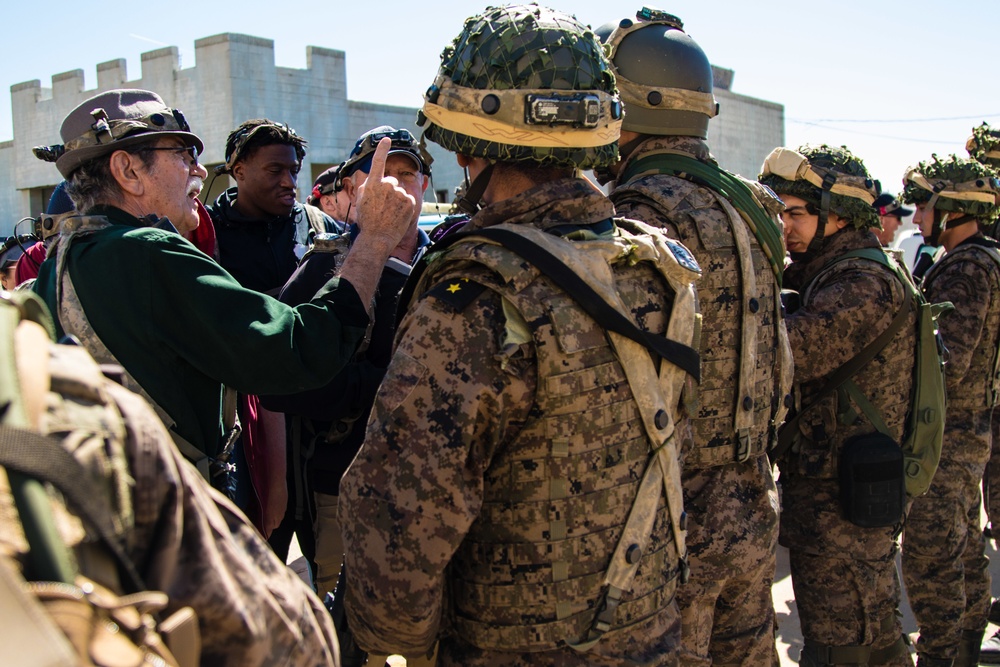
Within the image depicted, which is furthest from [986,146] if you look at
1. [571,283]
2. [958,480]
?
[571,283]

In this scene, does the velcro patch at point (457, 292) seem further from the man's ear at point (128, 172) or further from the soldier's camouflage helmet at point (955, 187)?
the soldier's camouflage helmet at point (955, 187)

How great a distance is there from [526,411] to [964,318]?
379 cm

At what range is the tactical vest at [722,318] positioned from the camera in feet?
9.55

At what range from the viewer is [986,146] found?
7473mm

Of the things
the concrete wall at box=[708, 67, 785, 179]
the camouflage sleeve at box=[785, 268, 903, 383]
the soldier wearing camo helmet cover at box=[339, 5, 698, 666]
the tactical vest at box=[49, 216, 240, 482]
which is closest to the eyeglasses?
the tactical vest at box=[49, 216, 240, 482]

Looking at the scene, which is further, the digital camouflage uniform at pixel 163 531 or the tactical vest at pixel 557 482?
the tactical vest at pixel 557 482

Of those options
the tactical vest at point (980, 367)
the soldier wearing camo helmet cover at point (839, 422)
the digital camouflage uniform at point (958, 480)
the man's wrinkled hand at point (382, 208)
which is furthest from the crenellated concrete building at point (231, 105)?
the man's wrinkled hand at point (382, 208)

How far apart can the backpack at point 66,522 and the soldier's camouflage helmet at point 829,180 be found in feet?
11.4

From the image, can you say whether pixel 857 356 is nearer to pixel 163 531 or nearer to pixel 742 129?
pixel 163 531

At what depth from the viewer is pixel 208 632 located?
1.10 metres

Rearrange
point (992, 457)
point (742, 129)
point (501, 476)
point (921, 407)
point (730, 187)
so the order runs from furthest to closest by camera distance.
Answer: point (742, 129), point (992, 457), point (921, 407), point (730, 187), point (501, 476)

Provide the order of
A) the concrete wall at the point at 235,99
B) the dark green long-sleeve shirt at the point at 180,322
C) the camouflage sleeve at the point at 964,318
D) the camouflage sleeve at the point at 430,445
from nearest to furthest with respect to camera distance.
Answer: the camouflage sleeve at the point at 430,445, the dark green long-sleeve shirt at the point at 180,322, the camouflage sleeve at the point at 964,318, the concrete wall at the point at 235,99

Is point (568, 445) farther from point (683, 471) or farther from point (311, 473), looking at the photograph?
point (311, 473)

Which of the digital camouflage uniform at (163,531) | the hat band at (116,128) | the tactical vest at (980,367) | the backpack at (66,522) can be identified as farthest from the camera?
the tactical vest at (980,367)
